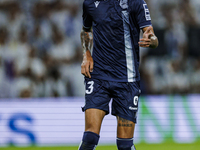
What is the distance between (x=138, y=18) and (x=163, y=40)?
4.24 meters

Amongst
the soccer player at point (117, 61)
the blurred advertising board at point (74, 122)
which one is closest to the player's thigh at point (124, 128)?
the soccer player at point (117, 61)

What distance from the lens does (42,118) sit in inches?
251

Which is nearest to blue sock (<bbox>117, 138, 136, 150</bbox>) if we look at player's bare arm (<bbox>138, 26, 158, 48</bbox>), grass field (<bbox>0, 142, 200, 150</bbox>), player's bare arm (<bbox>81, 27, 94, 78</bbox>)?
player's bare arm (<bbox>81, 27, 94, 78</bbox>)

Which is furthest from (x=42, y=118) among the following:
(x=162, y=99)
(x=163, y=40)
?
(x=163, y=40)

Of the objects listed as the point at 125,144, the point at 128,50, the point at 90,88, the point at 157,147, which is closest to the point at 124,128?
the point at 125,144

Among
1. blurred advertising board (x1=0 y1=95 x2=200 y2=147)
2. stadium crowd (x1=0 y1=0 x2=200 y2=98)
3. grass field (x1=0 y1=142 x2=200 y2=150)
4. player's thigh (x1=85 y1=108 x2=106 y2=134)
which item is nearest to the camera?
player's thigh (x1=85 y1=108 x2=106 y2=134)

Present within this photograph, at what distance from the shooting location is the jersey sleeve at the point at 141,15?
132 inches

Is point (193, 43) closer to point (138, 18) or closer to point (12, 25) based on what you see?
point (12, 25)

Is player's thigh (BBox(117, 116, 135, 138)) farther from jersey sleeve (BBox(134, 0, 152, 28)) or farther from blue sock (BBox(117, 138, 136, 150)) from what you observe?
jersey sleeve (BBox(134, 0, 152, 28))

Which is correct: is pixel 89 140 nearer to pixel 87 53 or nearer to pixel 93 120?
pixel 93 120

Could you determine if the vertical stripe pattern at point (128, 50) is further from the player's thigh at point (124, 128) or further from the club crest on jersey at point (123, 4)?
the player's thigh at point (124, 128)

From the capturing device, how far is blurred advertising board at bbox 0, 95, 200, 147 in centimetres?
626

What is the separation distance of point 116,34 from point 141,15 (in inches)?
11.9

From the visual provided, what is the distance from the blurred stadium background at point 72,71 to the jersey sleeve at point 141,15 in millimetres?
3265
